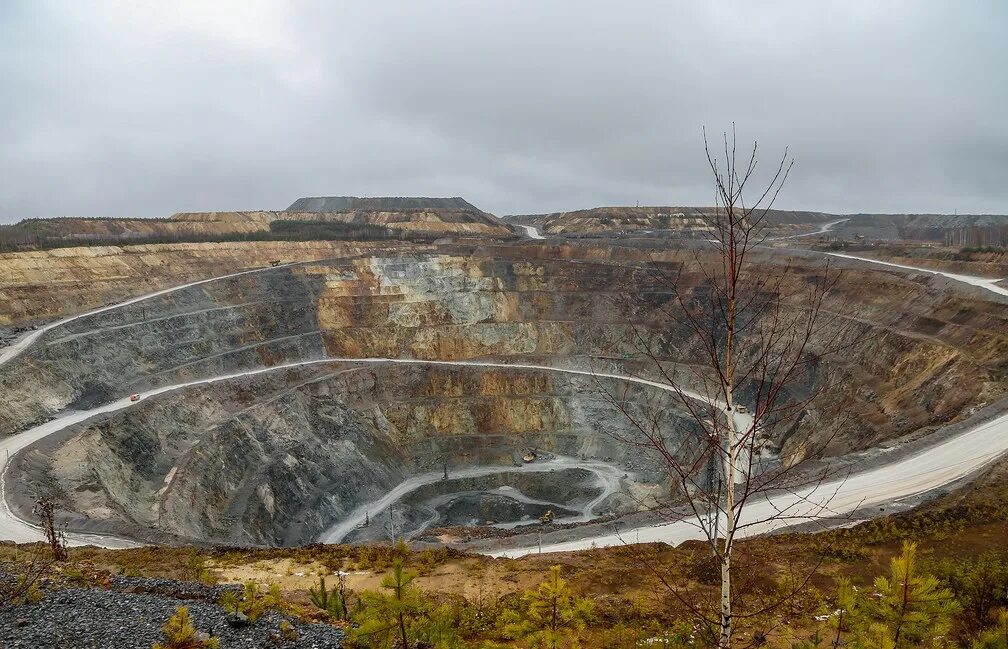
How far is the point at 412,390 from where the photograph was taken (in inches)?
2285

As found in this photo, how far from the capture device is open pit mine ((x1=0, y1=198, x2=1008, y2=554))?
31.7 metres

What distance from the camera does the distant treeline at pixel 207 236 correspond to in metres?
65.5

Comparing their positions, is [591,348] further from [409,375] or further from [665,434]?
[409,375]

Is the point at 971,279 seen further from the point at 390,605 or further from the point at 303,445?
the point at 303,445

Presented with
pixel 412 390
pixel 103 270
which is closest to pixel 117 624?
pixel 412 390

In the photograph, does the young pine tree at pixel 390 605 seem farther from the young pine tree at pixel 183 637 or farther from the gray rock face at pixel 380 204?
the gray rock face at pixel 380 204

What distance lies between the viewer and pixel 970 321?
3906 cm

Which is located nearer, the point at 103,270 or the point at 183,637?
the point at 183,637

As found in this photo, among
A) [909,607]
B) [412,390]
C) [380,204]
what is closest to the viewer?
[909,607]

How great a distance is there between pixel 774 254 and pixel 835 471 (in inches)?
1940

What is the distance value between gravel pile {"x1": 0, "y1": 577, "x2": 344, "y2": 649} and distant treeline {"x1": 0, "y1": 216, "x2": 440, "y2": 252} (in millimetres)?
62023

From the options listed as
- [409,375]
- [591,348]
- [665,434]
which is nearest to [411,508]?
[409,375]

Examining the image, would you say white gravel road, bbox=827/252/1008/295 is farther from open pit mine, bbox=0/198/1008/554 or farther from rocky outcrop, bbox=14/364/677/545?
rocky outcrop, bbox=14/364/677/545

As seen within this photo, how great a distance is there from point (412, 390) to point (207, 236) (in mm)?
51994
